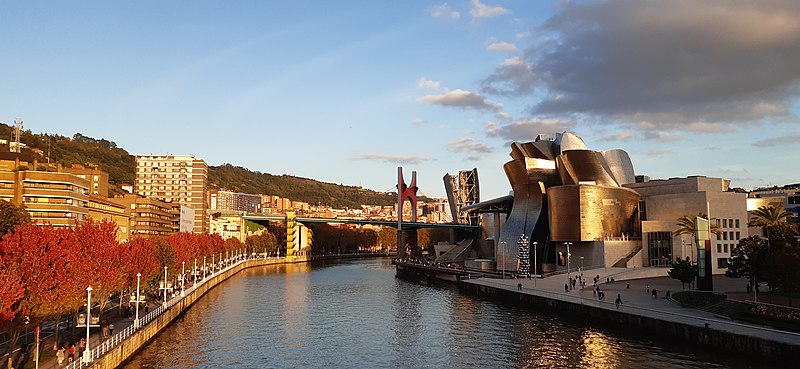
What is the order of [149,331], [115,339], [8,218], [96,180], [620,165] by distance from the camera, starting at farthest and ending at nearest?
1. [96,180]
2. [620,165]
3. [8,218]
4. [149,331]
5. [115,339]

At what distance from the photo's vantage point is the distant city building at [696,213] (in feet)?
266

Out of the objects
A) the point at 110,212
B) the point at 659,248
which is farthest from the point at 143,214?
the point at 659,248

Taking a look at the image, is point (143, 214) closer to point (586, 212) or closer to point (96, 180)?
point (96, 180)

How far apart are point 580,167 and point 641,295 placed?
116 ft

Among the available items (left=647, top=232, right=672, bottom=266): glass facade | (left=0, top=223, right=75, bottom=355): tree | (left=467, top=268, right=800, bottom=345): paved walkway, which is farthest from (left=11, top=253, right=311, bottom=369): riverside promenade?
(left=647, top=232, right=672, bottom=266): glass facade

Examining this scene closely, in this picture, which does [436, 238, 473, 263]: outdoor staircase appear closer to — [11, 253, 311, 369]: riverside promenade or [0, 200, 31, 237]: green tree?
[11, 253, 311, 369]: riverside promenade

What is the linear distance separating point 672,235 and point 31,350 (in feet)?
239

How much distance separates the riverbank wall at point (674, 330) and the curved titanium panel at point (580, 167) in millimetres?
31462

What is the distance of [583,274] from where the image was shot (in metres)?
75.9

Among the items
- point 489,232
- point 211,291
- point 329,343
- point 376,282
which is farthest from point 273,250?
point 329,343

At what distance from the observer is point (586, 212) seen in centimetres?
8338

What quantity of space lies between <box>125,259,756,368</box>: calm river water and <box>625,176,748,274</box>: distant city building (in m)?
30.4

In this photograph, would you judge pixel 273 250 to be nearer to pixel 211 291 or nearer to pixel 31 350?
pixel 211 291

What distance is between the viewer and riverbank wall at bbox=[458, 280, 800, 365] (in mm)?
32562
